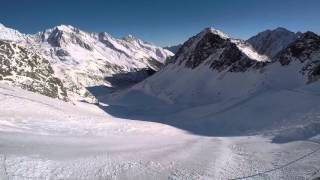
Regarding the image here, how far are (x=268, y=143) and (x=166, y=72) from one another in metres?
79.7

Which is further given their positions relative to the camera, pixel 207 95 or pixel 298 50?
pixel 207 95

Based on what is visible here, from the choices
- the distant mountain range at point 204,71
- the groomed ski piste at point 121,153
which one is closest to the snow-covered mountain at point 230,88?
the distant mountain range at point 204,71

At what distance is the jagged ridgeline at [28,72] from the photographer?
39.1m

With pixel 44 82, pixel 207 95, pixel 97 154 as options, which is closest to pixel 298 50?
pixel 207 95

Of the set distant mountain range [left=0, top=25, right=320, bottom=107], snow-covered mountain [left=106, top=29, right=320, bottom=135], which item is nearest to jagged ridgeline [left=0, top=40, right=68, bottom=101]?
distant mountain range [left=0, top=25, right=320, bottom=107]

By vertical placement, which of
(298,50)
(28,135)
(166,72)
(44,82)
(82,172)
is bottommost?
(82,172)

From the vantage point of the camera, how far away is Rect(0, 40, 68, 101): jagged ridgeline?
128 ft

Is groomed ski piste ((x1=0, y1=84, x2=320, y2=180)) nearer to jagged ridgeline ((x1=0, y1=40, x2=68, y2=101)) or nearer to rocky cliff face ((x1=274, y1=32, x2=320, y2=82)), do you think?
jagged ridgeline ((x1=0, y1=40, x2=68, y2=101))

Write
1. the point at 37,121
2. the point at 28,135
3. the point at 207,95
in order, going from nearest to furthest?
the point at 28,135 → the point at 37,121 → the point at 207,95

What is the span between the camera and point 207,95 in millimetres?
74750

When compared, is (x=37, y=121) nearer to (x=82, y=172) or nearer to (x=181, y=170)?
(x=82, y=172)

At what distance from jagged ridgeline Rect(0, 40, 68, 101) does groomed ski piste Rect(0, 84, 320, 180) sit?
9.80m

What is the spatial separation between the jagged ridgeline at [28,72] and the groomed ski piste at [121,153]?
9.80 m

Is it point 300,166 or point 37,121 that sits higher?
point 37,121
